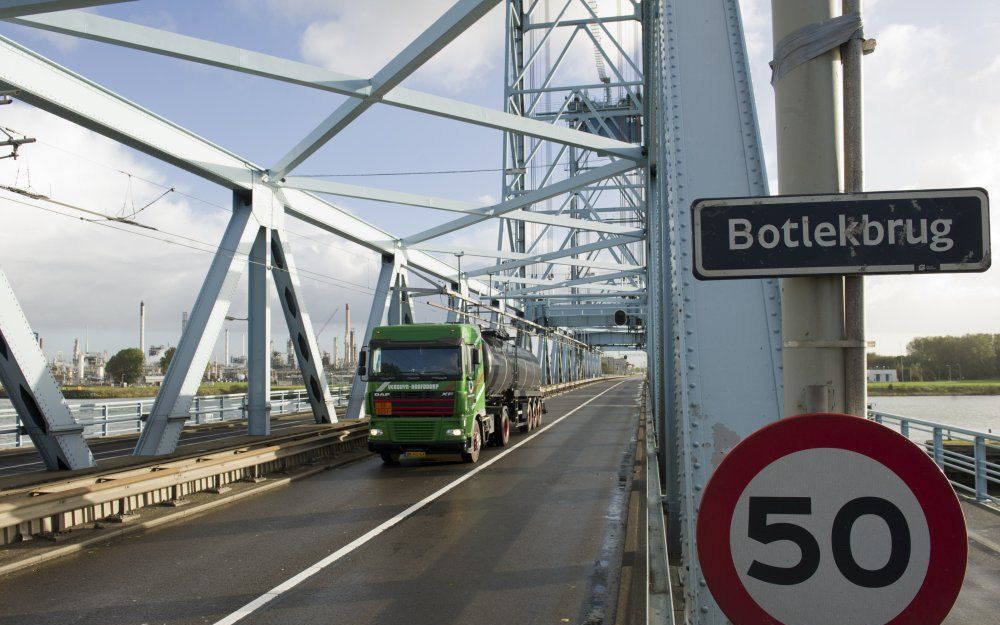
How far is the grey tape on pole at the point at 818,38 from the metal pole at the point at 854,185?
4 centimetres

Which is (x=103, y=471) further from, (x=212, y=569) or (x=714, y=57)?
A: (x=714, y=57)

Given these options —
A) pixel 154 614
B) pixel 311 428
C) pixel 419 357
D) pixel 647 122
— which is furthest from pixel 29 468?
pixel 647 122

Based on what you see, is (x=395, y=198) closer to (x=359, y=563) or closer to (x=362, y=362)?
(x=362, y=362)

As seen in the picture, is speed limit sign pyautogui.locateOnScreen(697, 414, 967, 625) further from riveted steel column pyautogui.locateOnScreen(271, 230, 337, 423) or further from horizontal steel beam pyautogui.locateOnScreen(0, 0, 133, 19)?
riveted steel column pyautogui.locateOnScreen(271, 230, 337, 423)

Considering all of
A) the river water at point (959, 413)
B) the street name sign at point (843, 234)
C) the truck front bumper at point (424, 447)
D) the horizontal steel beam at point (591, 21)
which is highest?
the horizontal steel beam at point (591, 21)

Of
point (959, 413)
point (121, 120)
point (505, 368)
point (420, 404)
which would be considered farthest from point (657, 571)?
point (959, 413)

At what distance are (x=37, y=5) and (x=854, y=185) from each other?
10045 mm

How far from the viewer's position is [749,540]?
2.15m

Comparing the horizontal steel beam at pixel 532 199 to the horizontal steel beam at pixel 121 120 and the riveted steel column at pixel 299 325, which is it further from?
the riveted steel column at pixel 299 325

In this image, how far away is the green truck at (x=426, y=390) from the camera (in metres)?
16.6

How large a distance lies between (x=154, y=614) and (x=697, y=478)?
17.0 feet

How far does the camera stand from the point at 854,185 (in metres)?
2.43

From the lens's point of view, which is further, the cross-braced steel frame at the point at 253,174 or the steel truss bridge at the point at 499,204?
the cross-braced steel frame at the point at 253,174

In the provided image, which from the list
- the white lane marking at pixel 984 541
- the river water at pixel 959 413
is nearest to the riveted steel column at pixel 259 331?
the white lane marking at pixel 984 541
